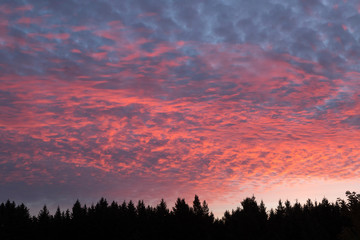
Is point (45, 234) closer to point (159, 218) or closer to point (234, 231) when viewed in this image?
point (159, 218)

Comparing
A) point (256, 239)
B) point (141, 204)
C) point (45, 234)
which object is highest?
point (141, 204)

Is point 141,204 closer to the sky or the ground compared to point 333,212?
closer to the sky

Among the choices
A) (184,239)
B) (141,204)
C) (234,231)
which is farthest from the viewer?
(141,204)

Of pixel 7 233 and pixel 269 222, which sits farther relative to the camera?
pixel 7 233

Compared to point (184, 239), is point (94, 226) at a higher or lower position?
higher

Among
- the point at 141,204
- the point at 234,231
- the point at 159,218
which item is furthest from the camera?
the point at 141,204

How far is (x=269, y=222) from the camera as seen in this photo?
92750 millimetres

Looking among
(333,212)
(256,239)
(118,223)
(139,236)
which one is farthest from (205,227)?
(333,212)

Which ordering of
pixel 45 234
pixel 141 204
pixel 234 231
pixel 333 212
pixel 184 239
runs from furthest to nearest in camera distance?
pixel 141 204, pixel 333 212, pixel 45 234, pixel 234 231, pixel 184 239

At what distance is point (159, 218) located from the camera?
95.5 metres

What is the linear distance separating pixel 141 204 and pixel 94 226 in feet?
106

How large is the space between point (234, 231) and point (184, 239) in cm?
1520

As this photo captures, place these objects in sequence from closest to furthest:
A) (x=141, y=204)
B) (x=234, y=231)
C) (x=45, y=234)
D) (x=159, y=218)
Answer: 1. (x=234, y=231)
2. (x=159, y=218)
3. (x=45, y=234)
4. (x=141, y=204)

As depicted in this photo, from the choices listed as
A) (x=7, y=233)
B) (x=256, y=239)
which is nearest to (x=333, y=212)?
(x=256, y=239)
